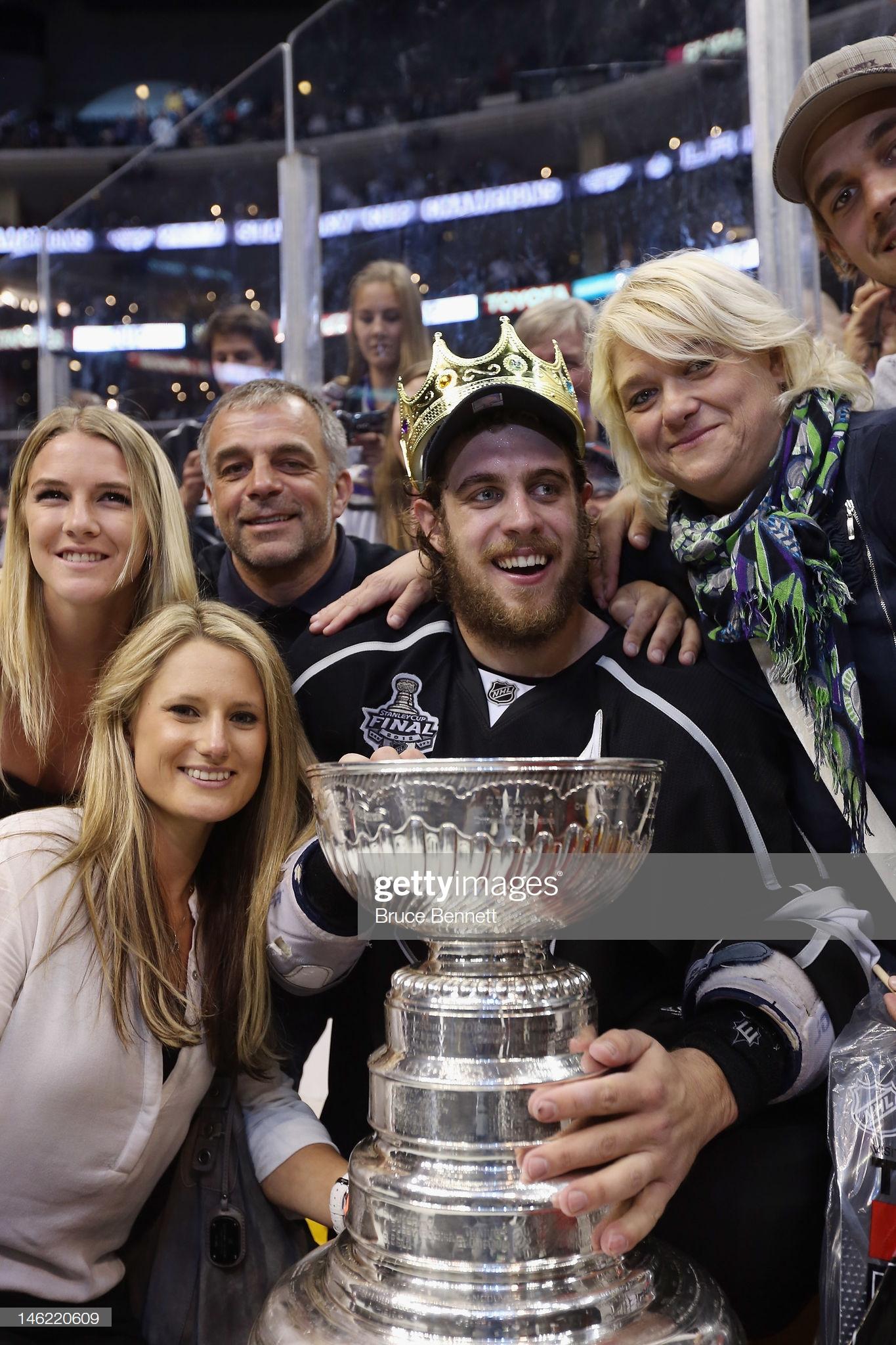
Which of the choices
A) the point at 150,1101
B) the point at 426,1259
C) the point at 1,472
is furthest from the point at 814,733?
the point at 1,472

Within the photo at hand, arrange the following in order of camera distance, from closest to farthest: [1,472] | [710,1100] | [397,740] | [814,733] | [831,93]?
1. [710,1100]
2. [814,733]
3. [831,93]
4. [397,740]
5. [1,472]

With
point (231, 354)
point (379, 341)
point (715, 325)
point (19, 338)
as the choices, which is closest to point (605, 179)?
point (379, 341)

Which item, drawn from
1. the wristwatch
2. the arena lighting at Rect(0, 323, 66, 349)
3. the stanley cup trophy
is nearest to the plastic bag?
the stanley cup trophy

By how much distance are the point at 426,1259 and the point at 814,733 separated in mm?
817

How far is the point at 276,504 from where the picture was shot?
2.45 meters

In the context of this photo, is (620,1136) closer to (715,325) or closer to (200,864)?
(200,864)

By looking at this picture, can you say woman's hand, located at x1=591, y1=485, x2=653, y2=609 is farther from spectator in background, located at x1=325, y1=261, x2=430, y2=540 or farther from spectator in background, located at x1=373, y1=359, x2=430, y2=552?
spectator in background, located at x1=325, y1=261, x2=430, y2=540

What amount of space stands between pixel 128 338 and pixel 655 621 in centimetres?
378

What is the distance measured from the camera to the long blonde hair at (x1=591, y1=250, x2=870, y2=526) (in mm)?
1646

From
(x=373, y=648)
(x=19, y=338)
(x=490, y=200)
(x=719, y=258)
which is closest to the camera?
(x=373, y=648)

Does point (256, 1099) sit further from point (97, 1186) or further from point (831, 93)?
point (831, 93)

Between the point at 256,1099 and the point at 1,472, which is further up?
the point at 1,472

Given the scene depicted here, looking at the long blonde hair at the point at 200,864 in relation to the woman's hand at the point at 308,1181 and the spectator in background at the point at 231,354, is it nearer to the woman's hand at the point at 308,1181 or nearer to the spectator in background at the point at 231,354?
the woman's hand at the point at 308,1181

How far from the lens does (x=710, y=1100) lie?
3.76ft
